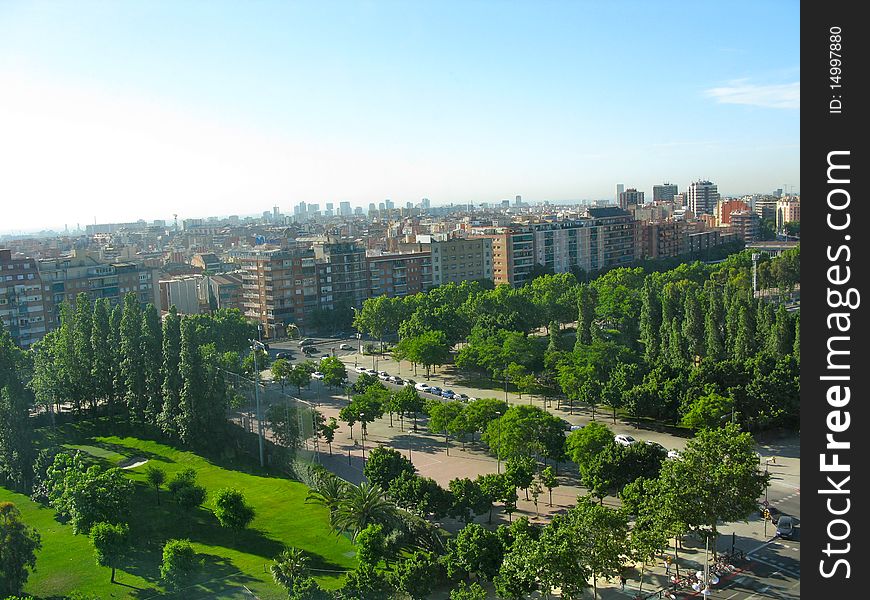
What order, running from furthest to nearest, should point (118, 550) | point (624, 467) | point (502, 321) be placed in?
point (502, 321), point (624, 467), point (118, 550)

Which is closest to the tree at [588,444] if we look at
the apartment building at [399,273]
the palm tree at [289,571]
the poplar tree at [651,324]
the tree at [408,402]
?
the tree at [408,402]

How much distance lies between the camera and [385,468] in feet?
49.8

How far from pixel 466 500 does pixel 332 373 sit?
12.4m

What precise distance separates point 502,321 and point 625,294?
865cm

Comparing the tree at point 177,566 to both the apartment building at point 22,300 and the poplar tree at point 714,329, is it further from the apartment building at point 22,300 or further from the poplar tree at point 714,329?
the apartment building at point 22,300

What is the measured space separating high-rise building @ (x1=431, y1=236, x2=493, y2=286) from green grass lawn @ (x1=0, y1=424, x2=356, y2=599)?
29043mm

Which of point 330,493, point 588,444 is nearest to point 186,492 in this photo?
point 330,493

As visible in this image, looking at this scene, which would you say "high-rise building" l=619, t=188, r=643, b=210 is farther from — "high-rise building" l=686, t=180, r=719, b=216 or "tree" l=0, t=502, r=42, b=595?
"tree" l=0, t=502, r=42, b=595

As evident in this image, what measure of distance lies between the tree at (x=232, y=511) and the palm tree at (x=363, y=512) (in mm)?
1849

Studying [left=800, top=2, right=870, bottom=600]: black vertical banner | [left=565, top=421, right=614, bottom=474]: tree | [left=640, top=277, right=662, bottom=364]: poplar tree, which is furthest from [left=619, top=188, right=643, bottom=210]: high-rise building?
[left=800, top=2, right=870, bottom=600]: black vertical banner

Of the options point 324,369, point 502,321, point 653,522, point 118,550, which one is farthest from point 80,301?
point 653,522

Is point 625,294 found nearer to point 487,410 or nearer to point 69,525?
point 487,410

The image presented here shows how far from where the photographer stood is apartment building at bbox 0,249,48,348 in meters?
34.4

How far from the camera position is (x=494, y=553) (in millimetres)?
11820
